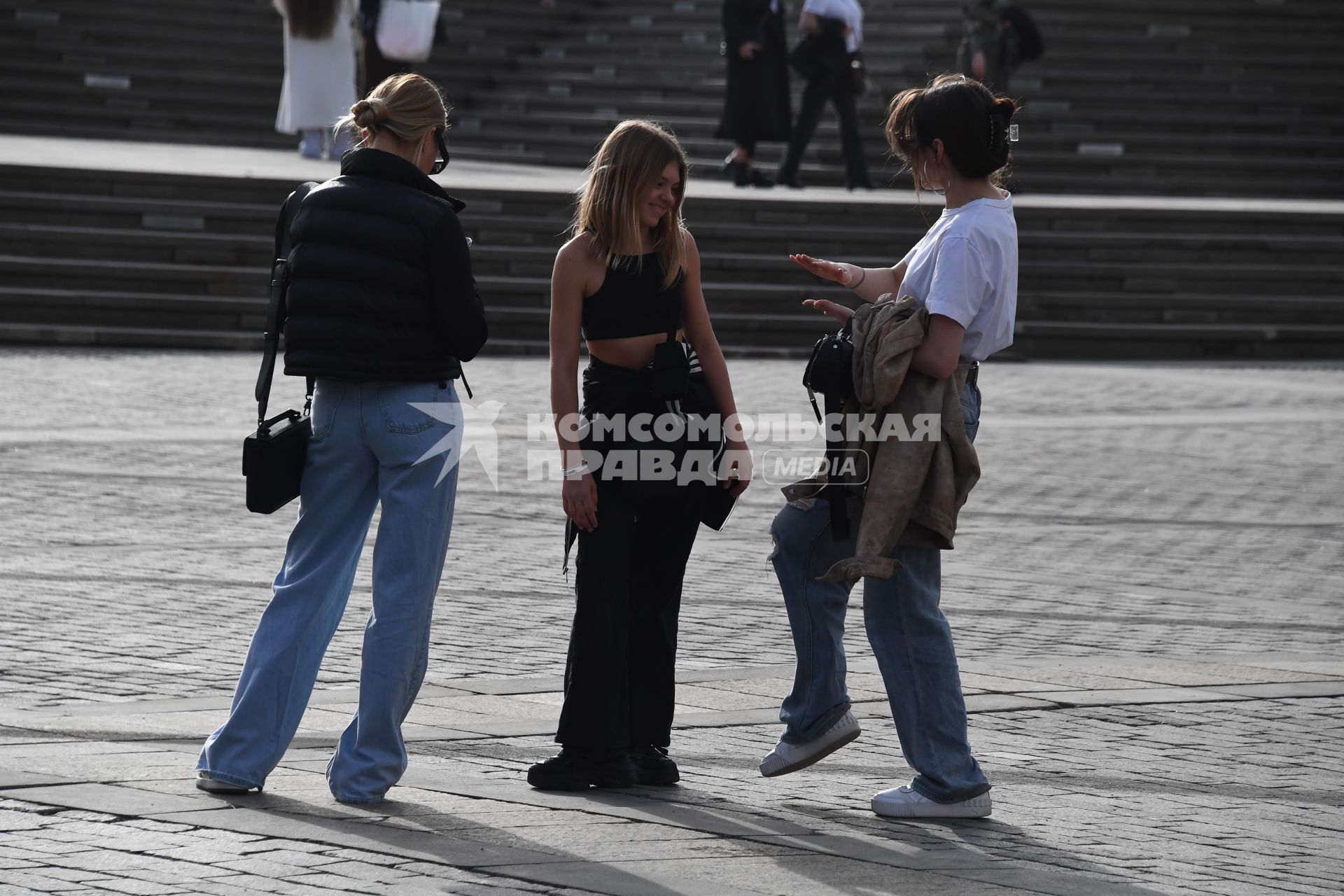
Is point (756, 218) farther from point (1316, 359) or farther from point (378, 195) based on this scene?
point (378, 195)

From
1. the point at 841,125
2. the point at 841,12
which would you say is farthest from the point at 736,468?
the point at 841,125

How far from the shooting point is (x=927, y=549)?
190 inches

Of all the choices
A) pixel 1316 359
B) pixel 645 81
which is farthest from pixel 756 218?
pixel 645 81

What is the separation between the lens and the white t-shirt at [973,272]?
4660 millimetres

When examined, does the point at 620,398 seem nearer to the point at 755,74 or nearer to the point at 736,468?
the point at 736,468

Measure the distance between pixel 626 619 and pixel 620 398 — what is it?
1.82ft

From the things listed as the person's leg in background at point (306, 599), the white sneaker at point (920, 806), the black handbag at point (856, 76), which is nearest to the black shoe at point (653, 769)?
the white sneaker at point (920, 806)

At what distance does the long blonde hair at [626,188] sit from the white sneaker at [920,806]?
1346 millimetres

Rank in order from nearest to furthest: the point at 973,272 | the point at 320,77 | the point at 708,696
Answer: the point at 973,272 < the point at 708,696 < the point at 320,77

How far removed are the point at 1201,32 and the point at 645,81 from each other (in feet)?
22.7

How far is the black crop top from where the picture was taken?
16.2 feet

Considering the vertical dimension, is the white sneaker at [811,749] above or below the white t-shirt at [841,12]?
below

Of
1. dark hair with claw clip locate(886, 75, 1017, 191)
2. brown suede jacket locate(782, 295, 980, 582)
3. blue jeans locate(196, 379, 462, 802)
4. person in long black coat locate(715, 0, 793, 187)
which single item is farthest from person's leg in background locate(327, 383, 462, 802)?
person in long black coat locate(715, 0, 793, 187)

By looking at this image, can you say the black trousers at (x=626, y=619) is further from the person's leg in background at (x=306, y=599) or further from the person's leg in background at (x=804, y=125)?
the person's leg in background at (x=804, y=125)
